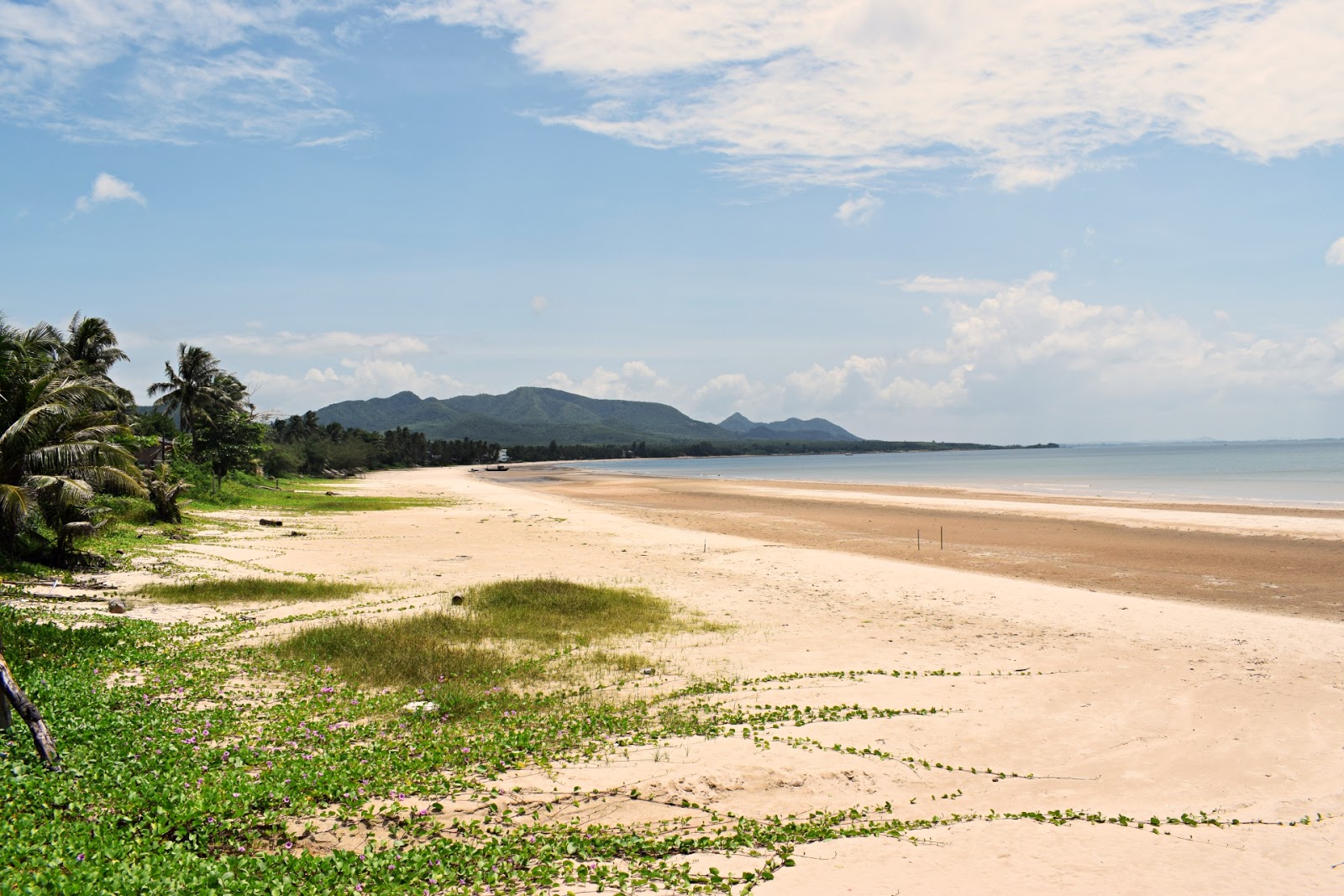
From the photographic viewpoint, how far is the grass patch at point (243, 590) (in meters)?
18.2

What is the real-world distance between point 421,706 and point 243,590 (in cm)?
1056

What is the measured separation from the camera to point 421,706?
36.3 ft

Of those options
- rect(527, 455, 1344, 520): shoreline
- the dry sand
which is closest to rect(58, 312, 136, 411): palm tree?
the dry sand

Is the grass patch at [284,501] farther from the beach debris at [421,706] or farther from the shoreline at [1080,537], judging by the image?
the beach debris at [421,706]

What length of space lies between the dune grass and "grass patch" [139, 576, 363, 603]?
11.3 ft

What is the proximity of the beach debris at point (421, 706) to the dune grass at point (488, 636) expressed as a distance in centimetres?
79

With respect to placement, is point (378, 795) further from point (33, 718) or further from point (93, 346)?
point (93, 346)

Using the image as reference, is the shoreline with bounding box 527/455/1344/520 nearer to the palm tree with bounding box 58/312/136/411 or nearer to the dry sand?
the dry sand

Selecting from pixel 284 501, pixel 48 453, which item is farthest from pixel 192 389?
pixel 48 453

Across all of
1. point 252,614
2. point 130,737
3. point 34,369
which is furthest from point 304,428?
point 130,737

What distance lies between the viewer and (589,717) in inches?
421

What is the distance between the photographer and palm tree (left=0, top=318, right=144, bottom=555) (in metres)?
17.5

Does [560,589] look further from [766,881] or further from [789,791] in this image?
[766,881]

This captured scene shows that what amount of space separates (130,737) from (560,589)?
421 inches
